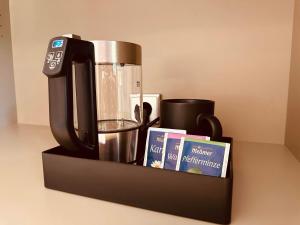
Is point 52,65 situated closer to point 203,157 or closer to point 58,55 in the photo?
point 58,55

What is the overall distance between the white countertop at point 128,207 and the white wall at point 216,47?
20cm

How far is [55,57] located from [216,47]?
0.62 m

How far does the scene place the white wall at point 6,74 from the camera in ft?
3.82

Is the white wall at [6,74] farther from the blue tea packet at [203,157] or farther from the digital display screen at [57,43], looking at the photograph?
the blue tea packet at [203,157]

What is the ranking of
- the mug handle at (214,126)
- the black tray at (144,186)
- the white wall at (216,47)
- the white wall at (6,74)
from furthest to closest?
the white wall at (6,74)
the white wall at (216,47)
the mug handle at (214,126)
the black tray at (144,186)

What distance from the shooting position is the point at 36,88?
3.92 feet

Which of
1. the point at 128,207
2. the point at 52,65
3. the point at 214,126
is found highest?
the point at 52,65

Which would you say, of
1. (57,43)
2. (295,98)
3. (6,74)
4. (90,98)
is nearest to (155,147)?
(90,98)

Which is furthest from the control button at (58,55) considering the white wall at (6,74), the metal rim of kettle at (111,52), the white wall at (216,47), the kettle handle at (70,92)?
the white wall at (6,74)

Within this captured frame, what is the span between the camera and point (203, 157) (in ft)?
1.36

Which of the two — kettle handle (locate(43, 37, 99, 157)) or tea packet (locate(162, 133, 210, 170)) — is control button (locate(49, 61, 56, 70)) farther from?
tea packet (locate(162, 133, 210, 170))

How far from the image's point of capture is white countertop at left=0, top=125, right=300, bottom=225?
15.3 inches

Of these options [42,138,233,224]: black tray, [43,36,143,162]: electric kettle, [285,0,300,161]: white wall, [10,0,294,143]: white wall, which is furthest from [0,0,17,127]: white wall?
[285,0,300,161]: white wall

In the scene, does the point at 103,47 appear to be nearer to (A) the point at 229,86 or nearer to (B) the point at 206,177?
(B) the point at 206,177
